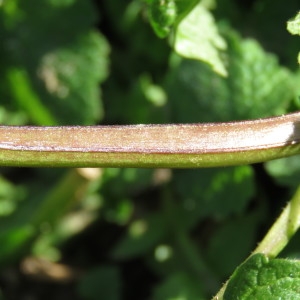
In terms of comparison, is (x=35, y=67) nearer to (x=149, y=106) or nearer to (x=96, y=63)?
(x=96, y=63)

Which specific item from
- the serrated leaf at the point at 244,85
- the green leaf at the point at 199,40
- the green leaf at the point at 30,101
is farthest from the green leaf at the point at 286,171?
the green leaf at the point at 30,101

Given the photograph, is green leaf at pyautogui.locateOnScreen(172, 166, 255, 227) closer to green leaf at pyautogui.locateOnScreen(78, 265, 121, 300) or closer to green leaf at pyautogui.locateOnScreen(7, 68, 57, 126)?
green leaf at pyautogui.locateOnScreen(78, 265, 121, 300)

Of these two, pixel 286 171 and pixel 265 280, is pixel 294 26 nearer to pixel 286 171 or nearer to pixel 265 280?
pixel 265 280

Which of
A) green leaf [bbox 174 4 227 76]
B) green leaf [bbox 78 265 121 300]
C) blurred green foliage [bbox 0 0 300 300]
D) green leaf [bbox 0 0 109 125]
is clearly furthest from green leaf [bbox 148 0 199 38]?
green leaf [bbox 78 265 121 300]

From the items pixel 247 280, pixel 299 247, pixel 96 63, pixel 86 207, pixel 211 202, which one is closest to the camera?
pixel 247 280

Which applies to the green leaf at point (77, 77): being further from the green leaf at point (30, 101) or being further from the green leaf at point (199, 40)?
the green leaf at point (199, 40)

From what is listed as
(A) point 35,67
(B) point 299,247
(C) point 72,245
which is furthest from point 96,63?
(B) point 299,247

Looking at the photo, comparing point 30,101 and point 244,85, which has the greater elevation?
point 244,85

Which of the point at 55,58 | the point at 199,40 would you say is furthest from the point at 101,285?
the point at 199,40
